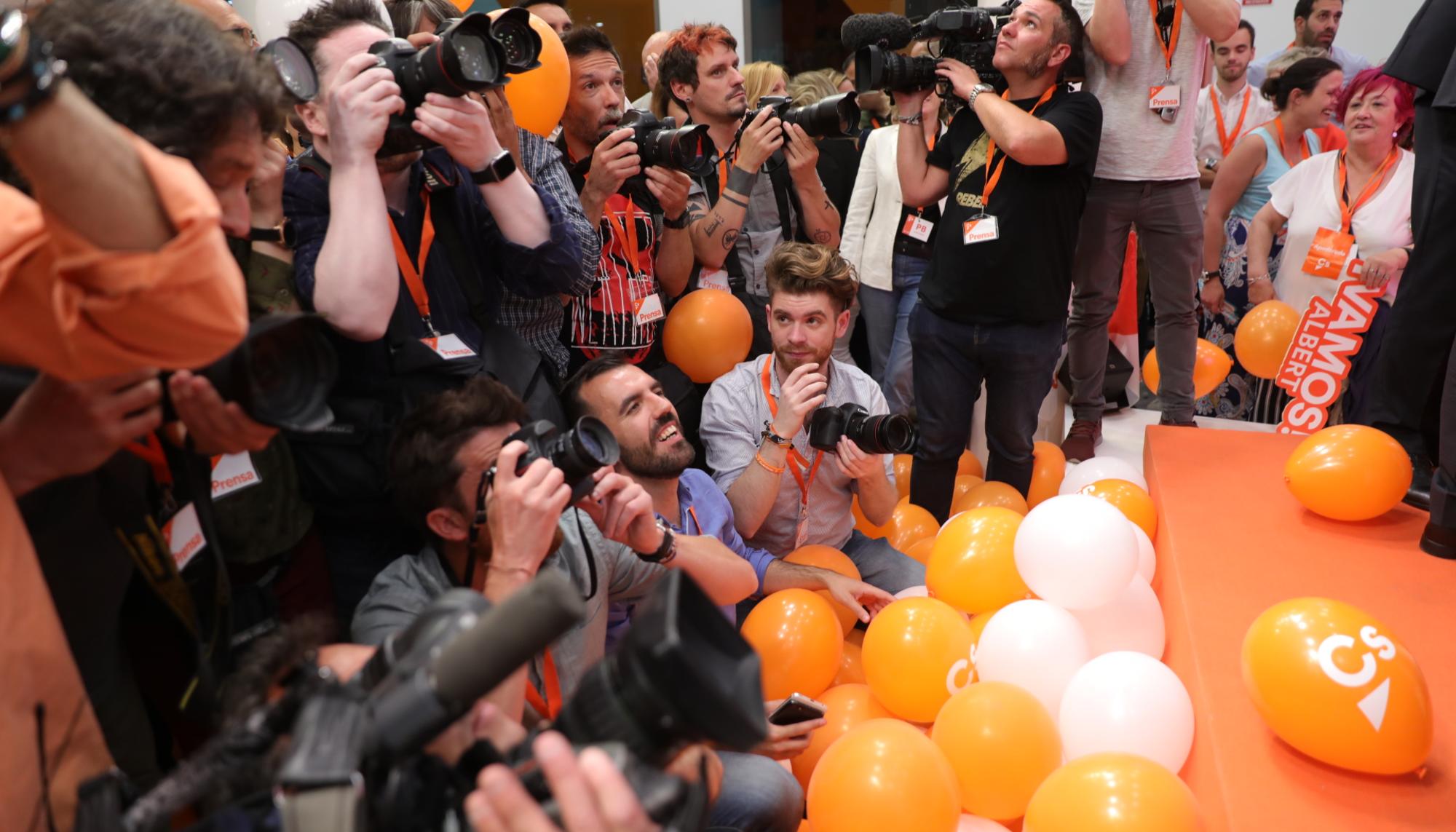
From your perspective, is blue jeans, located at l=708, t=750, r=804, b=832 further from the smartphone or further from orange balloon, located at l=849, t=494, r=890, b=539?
orange balloon, located at l=849, t=494, r=890, b=539

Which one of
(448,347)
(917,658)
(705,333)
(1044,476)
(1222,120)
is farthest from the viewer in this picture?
(1222,120)

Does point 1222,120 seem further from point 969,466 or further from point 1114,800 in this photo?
point 1114,800

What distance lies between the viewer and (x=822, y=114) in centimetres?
259

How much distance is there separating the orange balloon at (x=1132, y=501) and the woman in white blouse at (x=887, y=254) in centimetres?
88

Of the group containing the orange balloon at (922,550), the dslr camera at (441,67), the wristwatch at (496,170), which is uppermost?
the dslr camera at (441,67)

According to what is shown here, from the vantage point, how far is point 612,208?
2416 millimetres

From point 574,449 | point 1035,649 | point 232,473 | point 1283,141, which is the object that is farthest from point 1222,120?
point 232,473

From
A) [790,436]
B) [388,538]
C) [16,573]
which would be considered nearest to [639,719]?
[16,573]

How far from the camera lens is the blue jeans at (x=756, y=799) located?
5.42 feet

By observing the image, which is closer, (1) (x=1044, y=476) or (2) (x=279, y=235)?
(2) (x=279, y=235)

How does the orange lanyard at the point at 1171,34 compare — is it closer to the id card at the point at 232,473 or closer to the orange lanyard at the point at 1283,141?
the orange lanyard at the point at 1283,141

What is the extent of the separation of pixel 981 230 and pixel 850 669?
1120mm

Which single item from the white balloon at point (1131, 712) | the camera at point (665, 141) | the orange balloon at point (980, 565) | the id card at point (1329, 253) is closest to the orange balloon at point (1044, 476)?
the orange balloon at point (980, 565)

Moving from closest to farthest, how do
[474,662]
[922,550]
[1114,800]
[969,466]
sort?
[474,662], [1114,800], [922,550], [969,466]
